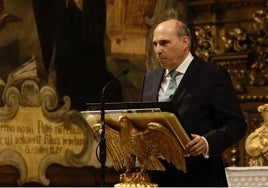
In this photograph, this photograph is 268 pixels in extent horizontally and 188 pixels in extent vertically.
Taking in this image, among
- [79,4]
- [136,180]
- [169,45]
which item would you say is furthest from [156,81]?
[79,4]

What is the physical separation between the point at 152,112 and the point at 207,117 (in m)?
0.55

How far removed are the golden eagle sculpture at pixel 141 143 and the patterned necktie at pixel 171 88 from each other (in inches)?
16.5

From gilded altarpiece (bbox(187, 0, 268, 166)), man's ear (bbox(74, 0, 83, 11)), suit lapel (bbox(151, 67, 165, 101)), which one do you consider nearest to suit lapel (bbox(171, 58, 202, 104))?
suit lapel (bbox(151, 67, 165, 101))

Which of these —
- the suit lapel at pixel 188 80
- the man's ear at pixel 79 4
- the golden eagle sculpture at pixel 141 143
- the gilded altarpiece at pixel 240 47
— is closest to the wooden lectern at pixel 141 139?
the golden eagle sculpture at pixel 141 143

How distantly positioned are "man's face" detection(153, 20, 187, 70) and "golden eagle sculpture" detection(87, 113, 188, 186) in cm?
56

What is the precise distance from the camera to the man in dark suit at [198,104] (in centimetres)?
400

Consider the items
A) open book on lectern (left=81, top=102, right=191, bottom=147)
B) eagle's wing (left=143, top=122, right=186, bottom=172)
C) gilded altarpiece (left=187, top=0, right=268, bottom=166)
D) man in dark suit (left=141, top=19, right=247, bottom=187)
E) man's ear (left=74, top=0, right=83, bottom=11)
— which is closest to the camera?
open book on lectern (left=81, top=102, right=191, bottom=147)

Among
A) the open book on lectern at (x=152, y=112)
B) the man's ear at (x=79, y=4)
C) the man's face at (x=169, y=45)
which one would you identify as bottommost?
the open book on lectern at (x=152, y=112)

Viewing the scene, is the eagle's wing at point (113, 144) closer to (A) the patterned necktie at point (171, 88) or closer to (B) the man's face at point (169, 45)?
(A) the patterned necktie at point (171, 88)

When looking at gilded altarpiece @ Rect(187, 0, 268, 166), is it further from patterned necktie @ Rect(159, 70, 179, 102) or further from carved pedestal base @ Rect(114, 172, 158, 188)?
carved pedestal base @ Rect(114, 172, 158, 188)

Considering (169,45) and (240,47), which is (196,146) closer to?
(169,45)

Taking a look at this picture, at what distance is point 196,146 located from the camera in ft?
12.3

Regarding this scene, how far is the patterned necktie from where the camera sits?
13.5ft

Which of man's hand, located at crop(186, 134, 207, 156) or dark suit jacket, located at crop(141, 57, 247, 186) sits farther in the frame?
dark suit jacket, located at crop(141, 57, 247, 186)
